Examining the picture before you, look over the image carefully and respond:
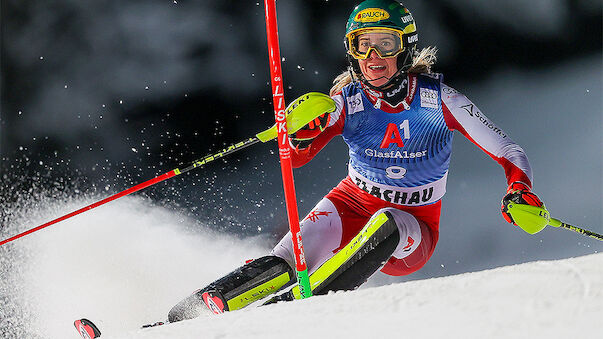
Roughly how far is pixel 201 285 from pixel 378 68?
2.38 metres

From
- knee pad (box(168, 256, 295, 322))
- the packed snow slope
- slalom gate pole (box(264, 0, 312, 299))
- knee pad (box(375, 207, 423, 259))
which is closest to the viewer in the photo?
the packed snow slope

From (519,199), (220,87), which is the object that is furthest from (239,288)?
(220,87)

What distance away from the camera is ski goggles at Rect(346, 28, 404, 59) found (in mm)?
2772

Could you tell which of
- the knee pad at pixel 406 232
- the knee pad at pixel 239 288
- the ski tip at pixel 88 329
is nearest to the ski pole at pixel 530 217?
the knee pad at pixel 406 232

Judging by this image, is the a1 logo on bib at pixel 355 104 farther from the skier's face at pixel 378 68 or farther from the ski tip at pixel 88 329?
the ski tip at pixel 88 329

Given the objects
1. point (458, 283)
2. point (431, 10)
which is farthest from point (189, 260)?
point (458, 283)

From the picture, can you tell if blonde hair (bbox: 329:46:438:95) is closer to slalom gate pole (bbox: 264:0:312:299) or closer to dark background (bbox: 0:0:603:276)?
slalom gate pole (bbox: 264:0:312:299)

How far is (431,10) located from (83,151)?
3254 millimetres

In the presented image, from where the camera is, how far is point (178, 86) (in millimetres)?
5301

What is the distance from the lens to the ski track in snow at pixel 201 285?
3.98ft

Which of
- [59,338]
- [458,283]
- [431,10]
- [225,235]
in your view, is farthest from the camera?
[431,10]

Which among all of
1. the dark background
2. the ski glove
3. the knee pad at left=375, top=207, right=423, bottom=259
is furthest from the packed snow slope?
the dark background

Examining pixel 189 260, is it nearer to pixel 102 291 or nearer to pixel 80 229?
pixel 102 291

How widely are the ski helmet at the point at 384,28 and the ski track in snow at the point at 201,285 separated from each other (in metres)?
1.46
